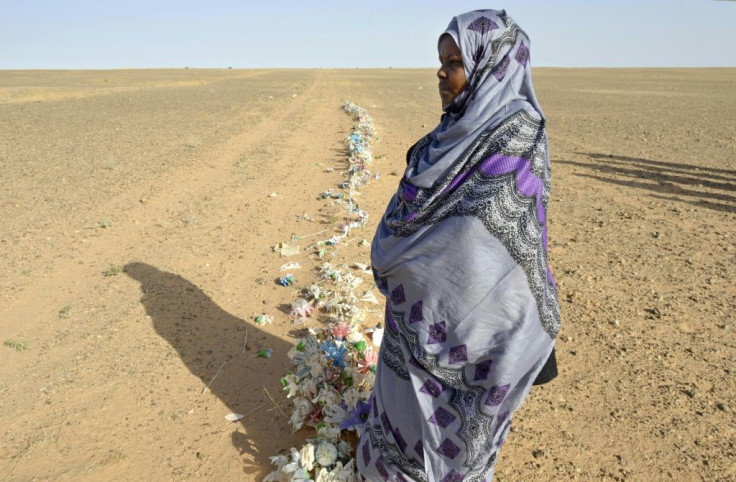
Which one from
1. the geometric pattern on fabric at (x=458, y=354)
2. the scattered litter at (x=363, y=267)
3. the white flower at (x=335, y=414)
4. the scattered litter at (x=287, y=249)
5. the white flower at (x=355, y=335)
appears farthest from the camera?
the scattered litter at (x=287, y=249)

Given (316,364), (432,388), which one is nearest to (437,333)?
(432,388)

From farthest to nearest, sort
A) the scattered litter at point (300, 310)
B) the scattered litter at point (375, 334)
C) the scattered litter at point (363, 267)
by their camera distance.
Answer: the scattered litter at point (363, 267) < the scattered litter at point (300, 310) < the scattered litter at point (375, 334)

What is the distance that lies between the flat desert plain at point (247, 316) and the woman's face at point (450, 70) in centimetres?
200

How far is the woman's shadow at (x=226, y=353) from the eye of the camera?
310 centimetres

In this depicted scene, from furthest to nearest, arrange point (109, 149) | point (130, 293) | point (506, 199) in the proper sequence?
point (109, 149) → point (130, 293) → point (506, 199)

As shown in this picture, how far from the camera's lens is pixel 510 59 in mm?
1975

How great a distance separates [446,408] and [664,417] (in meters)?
1.91

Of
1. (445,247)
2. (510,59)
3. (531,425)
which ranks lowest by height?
(531,425)

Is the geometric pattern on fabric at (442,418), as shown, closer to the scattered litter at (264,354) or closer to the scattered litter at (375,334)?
the scattered litter at (375,334)

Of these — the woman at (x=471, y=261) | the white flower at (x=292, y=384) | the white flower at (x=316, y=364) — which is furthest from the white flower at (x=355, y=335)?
the woman at (x=471, y=261)

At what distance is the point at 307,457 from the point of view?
2564mm

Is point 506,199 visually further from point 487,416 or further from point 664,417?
point 664,417

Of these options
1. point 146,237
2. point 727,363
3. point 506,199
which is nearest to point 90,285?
point 146,237

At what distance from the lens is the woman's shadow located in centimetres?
310
